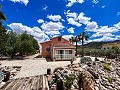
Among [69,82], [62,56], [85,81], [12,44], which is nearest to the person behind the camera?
[69,82]

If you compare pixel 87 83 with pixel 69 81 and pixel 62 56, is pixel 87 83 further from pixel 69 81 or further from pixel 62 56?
pixel 62 56

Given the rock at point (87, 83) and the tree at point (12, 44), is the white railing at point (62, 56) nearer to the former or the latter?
the tree at point (12, 44)

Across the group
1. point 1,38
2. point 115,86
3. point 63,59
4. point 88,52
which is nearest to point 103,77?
point 115,86

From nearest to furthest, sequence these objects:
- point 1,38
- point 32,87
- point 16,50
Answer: point 32,87 → point 1,38 → point 16,50

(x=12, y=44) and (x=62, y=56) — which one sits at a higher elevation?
(x=12, y=44)

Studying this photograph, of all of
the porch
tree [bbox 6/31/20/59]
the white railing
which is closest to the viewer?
the white railing

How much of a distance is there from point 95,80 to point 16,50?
26.2 m

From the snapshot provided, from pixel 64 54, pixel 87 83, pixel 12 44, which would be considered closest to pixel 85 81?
pixel 87 83

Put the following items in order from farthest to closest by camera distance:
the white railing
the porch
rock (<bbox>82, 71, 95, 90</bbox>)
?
the porch → the white railing → rock (<bbox>82, 71, 95, 90</bbox>)

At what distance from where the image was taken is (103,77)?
47.3ft

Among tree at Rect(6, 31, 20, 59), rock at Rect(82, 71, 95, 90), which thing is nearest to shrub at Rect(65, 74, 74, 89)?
rock at Rect(82, 71, 95, 90)

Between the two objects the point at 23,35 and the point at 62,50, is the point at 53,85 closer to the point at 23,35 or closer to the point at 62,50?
the point at 62,50

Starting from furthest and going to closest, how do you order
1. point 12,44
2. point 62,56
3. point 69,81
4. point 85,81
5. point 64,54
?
point 12,44 → point 64,54 → point 62,56 → point 85,81 → point 69,81

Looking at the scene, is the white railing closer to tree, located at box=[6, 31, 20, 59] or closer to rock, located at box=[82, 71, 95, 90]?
tree, located at box=[6, 31, 20, 59]
